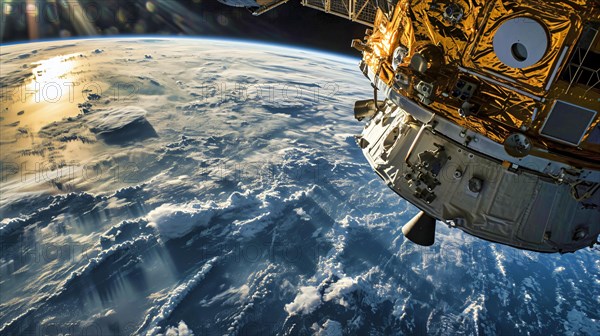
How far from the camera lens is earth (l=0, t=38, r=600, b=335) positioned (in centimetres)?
2097

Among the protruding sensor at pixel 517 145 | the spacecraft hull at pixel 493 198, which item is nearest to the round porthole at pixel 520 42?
the protruding sensor at pixel 517 145

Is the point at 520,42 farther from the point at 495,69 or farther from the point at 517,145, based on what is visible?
the point at 517,145

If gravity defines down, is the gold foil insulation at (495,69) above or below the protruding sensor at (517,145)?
above

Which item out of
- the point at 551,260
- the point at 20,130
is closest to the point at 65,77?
the point at 20,130

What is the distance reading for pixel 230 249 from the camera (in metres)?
25.6

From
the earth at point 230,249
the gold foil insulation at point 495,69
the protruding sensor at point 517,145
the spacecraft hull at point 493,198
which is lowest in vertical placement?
the earth at point 230,249

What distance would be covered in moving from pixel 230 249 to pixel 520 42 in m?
25.9

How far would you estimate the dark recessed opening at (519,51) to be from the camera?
2.86m

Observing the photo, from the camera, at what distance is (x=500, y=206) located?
3.66m

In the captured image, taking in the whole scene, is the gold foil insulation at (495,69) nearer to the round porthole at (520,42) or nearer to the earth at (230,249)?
the round porthole at (520,42)

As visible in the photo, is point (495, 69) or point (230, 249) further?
point (230, 249)

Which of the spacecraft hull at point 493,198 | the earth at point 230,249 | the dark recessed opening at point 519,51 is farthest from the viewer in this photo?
the earth at point 230,249

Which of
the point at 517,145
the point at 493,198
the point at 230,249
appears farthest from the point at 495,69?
the point at 230,249

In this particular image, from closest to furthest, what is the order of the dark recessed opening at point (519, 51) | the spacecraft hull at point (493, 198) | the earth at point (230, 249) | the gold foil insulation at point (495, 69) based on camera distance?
the gold foil insulation at point (495, 69) → the dark recessed opening at point (519, 51) → the spacecraft hull at point (493, 198) → the earth at point (230, 249)
